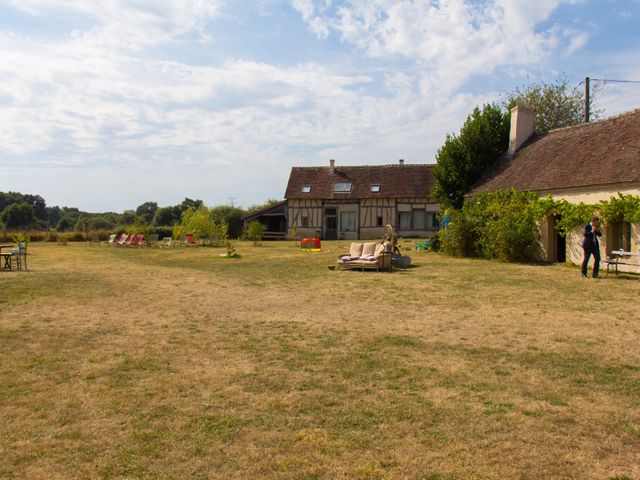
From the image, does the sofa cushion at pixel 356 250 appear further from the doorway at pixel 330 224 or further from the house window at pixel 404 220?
the doorway at pixel 330 224

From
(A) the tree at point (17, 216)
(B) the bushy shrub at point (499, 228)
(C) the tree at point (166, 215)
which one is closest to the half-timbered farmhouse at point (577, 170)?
(B) the bushy shrub at point (499, 228)

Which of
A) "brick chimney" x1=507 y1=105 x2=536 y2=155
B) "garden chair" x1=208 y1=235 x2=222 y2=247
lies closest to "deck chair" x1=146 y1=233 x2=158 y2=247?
"garden chair" x1=208 y1=235 x2=222 y2=247

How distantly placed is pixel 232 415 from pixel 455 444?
1.79 metres

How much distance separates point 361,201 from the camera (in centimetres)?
3450

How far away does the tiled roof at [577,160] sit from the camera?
14438 millimetres

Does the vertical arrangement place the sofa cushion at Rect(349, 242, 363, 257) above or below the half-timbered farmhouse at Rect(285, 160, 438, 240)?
below

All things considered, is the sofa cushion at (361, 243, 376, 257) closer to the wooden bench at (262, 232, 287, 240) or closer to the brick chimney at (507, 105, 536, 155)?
the brick chimney at (507, 105, 536, 155)

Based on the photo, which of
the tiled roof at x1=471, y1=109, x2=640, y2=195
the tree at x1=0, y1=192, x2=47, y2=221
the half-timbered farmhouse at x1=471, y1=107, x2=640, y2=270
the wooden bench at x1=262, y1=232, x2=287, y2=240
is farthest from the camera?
the tree at x1=0, y1=192, x2=47, y2=221

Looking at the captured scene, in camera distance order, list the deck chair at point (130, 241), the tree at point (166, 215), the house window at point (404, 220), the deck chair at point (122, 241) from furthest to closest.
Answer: the tree at point (166, 215)
the house window at point (404, 220)
the deck chair at point (122, 241)
the deck chair at point (130, 241)

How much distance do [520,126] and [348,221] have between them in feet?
50.3

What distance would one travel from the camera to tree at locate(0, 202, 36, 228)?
202 ft

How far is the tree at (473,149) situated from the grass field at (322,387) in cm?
1266

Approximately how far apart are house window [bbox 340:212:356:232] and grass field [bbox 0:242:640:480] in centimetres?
2466

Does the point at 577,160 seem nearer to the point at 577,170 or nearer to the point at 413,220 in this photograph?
the point at 577,170
